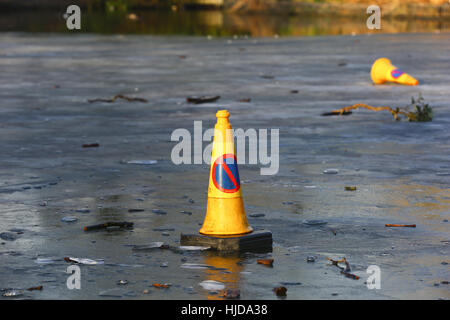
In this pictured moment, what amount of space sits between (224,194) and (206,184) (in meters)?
2.38

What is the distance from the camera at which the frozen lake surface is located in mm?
6570

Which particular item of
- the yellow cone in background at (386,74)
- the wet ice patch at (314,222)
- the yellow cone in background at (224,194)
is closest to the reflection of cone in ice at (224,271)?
the yellow cone in background at (224,194)

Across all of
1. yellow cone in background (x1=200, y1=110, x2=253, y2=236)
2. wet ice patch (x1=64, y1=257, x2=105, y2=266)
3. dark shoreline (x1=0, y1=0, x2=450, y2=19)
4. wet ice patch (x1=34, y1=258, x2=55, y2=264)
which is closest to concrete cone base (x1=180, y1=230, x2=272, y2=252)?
yellow cone in background (x1=200, y1=110, x2=253, y2=236)

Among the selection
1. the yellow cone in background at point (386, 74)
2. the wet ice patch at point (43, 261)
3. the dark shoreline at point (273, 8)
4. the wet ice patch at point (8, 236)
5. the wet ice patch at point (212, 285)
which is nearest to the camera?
the wet ice patch at point (212, 285)

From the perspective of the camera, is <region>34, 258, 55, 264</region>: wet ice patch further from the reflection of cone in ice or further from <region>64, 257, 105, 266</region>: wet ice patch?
the reflection of cone in ice

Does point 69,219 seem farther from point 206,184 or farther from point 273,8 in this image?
point 273,8

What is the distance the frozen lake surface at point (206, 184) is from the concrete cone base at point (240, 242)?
0.38 feet

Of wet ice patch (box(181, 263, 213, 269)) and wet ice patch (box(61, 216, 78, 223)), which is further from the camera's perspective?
wet ice patch (box(61, 216, 78, 223))

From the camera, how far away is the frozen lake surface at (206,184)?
6570 mm

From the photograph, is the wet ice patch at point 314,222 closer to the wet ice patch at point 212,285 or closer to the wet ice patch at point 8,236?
the wet ice patch at point 212,285

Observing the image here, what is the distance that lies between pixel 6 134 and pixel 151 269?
22.6ft

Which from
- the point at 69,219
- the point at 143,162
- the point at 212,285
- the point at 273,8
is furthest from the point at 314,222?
the point at 273,8

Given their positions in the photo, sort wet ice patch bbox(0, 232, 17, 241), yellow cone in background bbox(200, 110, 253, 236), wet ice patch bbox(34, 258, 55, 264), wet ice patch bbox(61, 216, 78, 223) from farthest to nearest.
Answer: wet ice patch bbox(61, 216, 78, 223) < wet ice patch bbox(0, 232, 17, 241) < yellow cone in background bbox(200, 110, 253, 236) < wet ice patch bbox(34, 258, 55, 264)

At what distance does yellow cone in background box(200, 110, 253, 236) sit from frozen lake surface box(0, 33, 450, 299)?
0.29m
